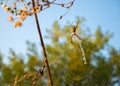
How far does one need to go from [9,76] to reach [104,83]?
295 inches

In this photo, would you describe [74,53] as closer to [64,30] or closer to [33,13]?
[64,30]

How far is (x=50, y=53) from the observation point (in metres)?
9.27

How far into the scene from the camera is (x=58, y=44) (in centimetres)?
952

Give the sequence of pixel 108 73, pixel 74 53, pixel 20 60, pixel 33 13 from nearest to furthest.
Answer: pixel 33 13 → pixel 108 73 → pixel 74 53 → pixel 20 60

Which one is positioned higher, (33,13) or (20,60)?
(33,13)

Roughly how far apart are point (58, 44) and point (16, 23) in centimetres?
852

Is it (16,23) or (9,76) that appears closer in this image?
(16,23)

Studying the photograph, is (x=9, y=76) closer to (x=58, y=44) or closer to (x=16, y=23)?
(x=58, y=44)

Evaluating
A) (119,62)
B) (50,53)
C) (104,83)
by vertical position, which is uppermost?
(104,83)

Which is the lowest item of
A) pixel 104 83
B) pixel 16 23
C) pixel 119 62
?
pixel 119 62

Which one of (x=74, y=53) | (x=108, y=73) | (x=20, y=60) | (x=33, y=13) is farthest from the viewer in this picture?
(x=20, y=60)

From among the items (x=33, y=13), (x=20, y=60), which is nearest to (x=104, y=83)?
(x=33, y=13)

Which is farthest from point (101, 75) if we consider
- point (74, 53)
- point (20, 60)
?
point (20, 60)

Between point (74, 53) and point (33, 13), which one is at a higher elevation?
point (33, 13)
